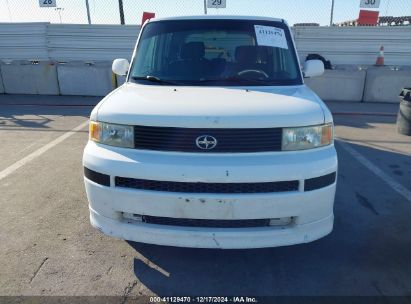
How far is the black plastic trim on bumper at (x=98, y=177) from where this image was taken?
2740 mm

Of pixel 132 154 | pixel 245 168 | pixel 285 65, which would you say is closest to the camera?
pixel 245 168

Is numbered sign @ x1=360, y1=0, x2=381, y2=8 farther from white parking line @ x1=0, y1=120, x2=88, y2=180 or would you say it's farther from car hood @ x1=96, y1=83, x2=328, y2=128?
car hood @ x1=96, y1=83, x2=328, y2=128

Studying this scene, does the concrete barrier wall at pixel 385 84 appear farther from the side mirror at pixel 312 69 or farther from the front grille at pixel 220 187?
the front grille at pixel 220 187

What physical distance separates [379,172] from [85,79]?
360 inches

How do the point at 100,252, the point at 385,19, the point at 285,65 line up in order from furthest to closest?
the point at 385,19
the point at 285,65
the point at 100,252

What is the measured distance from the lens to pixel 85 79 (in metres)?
11.4

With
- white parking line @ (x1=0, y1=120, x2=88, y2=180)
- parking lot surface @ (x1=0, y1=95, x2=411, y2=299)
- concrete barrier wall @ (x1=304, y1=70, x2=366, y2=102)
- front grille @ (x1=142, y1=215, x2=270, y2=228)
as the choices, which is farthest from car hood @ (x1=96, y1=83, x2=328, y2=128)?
concrete barrier wall @ (x1=304, y1=70, x2=366, y2=102)

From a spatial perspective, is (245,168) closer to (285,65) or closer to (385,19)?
(285,65)

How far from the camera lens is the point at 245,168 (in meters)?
2.54

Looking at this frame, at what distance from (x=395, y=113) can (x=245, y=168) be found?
327 inches

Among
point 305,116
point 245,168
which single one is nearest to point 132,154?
point 245,168

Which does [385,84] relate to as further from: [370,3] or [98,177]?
[98,177]

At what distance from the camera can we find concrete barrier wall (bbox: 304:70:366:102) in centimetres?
1052

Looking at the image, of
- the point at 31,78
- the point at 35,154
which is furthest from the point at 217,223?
the point at 31,78
